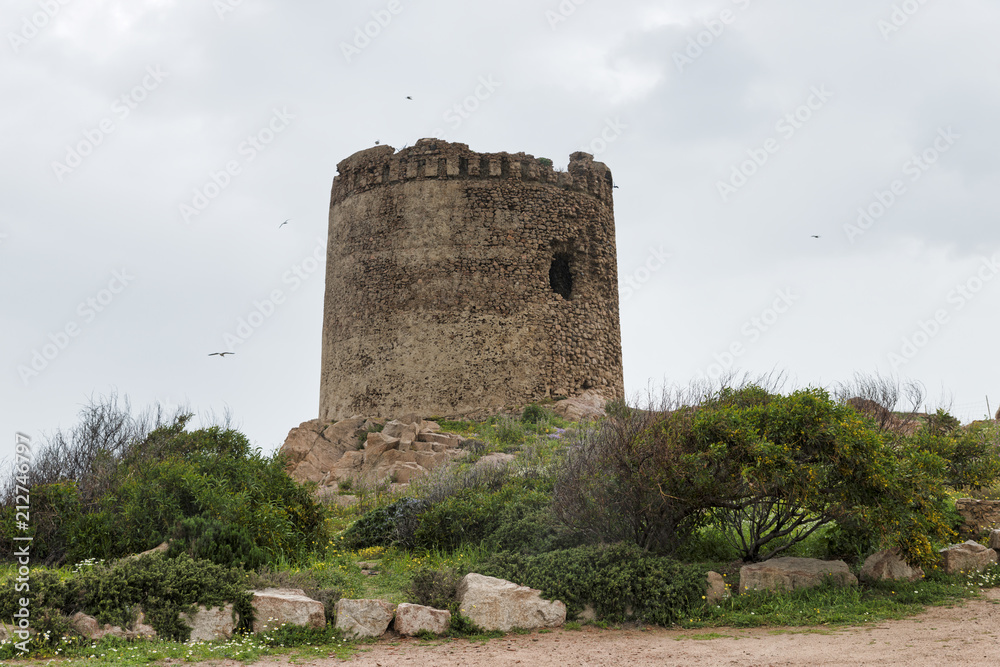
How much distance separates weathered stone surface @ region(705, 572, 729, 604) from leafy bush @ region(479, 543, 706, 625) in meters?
0.06

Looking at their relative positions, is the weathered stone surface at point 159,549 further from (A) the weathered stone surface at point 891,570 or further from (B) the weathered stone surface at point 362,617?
(A) the weathered stone surface at point 891,570

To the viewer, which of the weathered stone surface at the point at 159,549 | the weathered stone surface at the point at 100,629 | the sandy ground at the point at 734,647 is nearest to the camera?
the sandy ground at the point at 734,647


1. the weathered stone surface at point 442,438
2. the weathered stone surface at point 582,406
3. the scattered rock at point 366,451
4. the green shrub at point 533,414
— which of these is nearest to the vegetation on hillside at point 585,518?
the scattered rock at point 366,451

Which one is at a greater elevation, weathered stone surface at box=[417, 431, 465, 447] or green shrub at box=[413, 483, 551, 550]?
weathered stone surface at box=[417, 431, 465, 447]

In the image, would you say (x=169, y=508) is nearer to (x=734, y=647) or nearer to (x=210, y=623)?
(x=210, y=623)

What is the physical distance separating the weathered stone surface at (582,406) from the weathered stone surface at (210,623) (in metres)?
10.1

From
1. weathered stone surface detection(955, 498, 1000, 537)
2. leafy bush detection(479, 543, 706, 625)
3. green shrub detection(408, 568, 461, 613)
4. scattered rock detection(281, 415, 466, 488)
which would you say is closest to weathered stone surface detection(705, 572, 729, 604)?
leafy bush detection(479, 543, 706, 625)

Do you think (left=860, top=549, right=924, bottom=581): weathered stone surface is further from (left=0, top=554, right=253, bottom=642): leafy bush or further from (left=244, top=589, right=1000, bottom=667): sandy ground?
(left=0, top=554, right=253, bottom=642): leafy bush

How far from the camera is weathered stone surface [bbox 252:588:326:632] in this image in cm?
781

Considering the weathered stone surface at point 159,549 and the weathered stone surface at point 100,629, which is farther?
the weathered stone surface at point 159,549

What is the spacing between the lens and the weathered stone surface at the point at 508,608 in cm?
809

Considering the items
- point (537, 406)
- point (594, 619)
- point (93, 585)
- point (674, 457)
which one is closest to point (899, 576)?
point (674, 457)

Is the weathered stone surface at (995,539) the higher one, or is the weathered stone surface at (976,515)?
the weathered stone surface at (976,515)

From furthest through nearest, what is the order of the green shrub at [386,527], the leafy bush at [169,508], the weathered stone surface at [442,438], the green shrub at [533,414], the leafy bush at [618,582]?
the green shrub at [533,414]
the weathered stone surface at [442,438]
the green shrub at [386,527]
the leafy bush at [169,508]
the leafy bush at [618,582]
